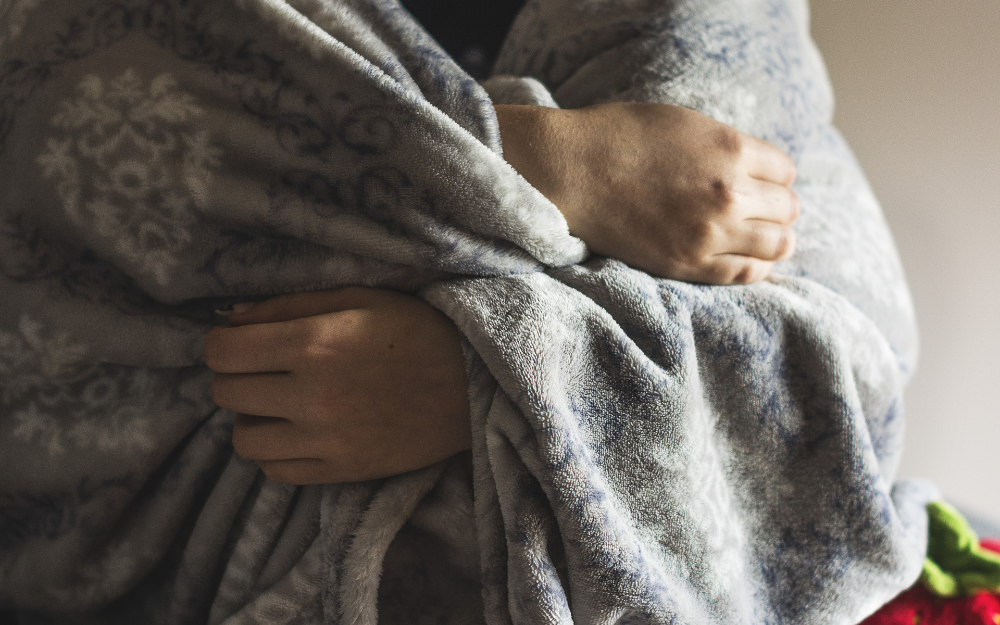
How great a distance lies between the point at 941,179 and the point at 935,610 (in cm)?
55

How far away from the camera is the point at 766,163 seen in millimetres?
485

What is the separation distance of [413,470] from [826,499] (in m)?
0.31

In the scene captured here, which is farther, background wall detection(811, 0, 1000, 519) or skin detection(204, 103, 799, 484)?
background wall detection(811, 0, 1000, 519)

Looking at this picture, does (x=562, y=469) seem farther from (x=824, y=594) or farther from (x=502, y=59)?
(x=502, y=59)

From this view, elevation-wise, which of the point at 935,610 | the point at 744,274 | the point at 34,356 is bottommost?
the point at 935,610

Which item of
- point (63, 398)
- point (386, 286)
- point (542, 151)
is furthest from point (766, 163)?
point (63, 398)

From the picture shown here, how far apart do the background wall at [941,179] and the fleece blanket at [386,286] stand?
1.55ft

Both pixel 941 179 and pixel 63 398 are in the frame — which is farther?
pixel 941 179

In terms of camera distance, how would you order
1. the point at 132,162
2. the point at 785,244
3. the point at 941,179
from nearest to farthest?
1. the point at 132,162
2. the point at 785,244
3. the point at 941,179

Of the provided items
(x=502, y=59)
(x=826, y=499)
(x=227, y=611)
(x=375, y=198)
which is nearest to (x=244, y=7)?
(x=375, y=198)

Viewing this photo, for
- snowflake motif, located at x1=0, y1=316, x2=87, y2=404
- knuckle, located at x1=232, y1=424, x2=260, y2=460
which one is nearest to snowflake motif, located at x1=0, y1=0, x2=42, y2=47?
snowflake motif, located at x1=0, y1=316, x2=87, y2=404

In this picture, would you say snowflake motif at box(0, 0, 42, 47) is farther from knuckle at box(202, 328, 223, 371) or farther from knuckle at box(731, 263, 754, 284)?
knuckle at box(731, 263, 754, 284)

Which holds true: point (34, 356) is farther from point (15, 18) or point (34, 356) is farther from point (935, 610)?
point (935, 610)

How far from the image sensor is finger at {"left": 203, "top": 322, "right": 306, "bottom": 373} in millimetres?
393
